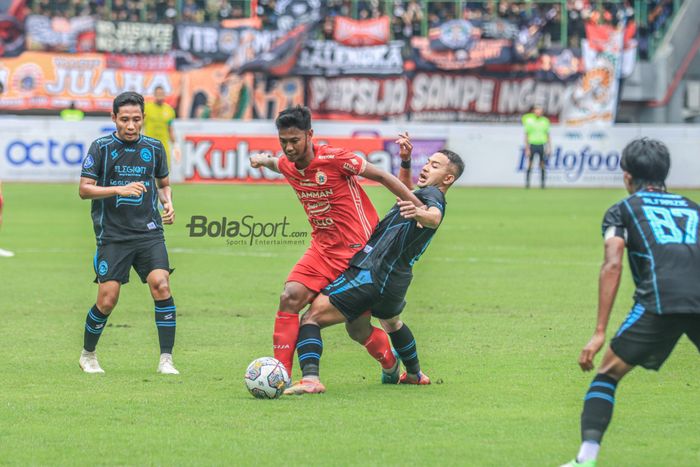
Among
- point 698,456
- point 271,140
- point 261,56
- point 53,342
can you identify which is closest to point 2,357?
point 53,342

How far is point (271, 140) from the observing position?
3234 cm

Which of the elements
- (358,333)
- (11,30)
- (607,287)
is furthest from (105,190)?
(11,30)

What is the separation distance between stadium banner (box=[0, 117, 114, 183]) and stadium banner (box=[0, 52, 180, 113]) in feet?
17.4

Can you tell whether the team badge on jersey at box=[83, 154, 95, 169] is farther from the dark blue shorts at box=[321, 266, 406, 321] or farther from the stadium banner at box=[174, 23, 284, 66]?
the stadium banner at box=[174, 23, 284, 66]

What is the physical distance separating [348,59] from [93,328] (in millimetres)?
32907

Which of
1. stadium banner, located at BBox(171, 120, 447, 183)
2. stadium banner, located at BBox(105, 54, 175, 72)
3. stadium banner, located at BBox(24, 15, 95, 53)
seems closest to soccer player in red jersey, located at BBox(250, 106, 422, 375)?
stadium banner, located at BBox(171, 120, 447, 183)

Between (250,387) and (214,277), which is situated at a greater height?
(250,387)

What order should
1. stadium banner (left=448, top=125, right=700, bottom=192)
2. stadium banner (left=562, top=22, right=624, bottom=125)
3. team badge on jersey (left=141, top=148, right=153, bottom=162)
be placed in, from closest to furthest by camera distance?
team badge on jersey (left=141, top=148, right=153, bottom=162)
stadium banner (left=448, top=125, right=700, bottom=192)
stadium banner (left=562, top=22, right=624, bottom=125)

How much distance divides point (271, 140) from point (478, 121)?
12.1 metres

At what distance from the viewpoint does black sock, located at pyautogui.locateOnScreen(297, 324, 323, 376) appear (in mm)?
8102

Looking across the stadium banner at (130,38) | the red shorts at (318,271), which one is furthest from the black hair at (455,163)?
the stadium banner at (130,38)

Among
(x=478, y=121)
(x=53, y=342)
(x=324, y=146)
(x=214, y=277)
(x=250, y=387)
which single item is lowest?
(x=478, y=121)

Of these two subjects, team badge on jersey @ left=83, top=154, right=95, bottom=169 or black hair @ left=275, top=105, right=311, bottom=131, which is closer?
black hair @ left=275, top=105, right=311, bottom=131

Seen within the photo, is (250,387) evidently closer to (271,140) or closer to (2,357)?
(2,357)
